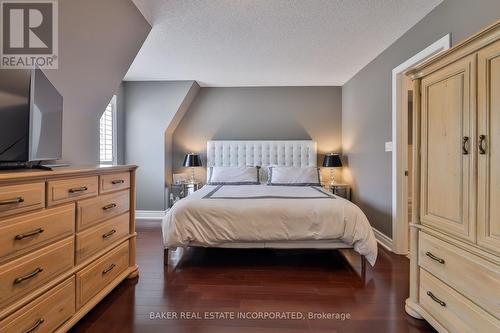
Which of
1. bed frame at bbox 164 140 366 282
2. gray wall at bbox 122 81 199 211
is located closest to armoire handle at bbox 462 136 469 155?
bed frame at bbox 164 140 366 282

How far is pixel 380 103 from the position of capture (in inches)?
131

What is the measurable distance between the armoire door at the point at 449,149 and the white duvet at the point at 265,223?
81 cm

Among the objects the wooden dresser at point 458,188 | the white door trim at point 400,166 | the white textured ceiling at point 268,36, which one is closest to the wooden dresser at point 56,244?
the white textured ceiling at point 268,36

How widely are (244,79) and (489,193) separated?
380 centimetres

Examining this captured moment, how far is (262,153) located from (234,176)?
0.79 metres

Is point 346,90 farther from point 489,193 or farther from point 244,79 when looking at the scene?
point 489,193

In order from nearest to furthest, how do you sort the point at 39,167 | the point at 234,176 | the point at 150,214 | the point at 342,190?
1. the point at 39,167
2. the point at 234,176
3. the point at 342,190
4. the point at 150,214

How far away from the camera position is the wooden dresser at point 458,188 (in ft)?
4.06

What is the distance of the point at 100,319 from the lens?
1.79 metres

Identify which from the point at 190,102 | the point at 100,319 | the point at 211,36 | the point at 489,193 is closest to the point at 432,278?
the point at 489,193

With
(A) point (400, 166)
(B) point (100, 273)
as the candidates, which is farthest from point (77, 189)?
(A) point (400, 166)

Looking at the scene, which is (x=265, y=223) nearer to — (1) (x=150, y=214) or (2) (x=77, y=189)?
(2) (x=77, y=189)

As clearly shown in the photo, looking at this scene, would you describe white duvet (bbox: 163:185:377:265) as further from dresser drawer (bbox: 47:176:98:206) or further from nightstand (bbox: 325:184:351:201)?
nightstand (bbox: 325:184:351:201)

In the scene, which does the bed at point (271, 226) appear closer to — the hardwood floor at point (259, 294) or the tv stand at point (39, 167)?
the hardwood floor at point (259, 294)
